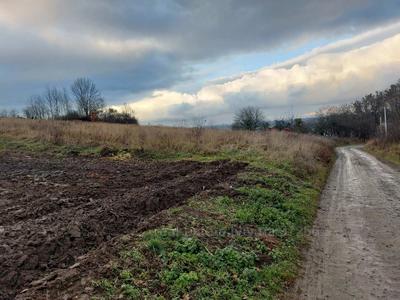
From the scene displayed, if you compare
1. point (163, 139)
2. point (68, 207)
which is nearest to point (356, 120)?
point (163, 139)

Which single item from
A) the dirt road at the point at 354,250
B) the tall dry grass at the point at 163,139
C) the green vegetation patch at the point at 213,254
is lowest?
the dirt road at the point at 354,250

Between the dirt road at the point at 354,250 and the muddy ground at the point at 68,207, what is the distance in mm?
3293

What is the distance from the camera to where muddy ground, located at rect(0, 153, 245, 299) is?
546cm

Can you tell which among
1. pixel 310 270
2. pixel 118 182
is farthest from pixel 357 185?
pixel 310 270

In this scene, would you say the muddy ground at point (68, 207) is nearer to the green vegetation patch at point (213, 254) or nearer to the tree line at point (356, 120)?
the green vegetation patch at point (213, 254)

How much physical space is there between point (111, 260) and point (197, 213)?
3182 mm

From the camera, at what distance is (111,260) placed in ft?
17.7

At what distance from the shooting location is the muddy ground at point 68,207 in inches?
215

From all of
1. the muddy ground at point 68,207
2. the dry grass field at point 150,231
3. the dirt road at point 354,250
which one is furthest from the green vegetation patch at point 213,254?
the muddy ground at point 68,207

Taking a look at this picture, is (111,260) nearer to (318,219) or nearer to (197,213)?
(197,213)

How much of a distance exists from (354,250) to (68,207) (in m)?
6.09

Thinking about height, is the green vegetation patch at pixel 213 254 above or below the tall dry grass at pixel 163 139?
below

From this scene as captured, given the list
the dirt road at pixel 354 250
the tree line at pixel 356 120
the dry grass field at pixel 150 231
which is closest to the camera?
the dry grass field at pixel 150 231

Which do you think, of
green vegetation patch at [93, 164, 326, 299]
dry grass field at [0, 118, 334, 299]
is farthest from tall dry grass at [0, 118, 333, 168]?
green vegetation patch at [93, 164, 326, 299]
